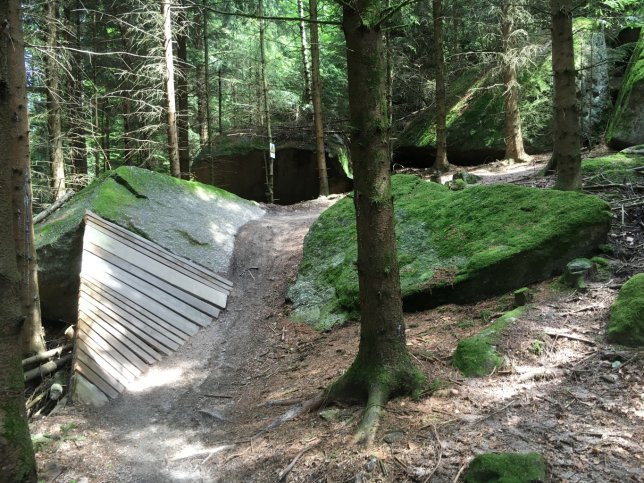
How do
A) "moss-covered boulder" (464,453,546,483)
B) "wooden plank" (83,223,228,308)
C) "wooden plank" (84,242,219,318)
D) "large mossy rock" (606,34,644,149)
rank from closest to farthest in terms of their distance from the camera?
"moss-covered boulder" (464,453,546,483), "wooden plank" (84,242,219,318), "wooden plank" (83,223,228,308), "large mossy rock" (606,34,644,149)

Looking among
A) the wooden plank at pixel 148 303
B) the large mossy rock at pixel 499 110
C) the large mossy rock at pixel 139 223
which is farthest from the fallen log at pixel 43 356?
the large mossy rock at pixel 499 110

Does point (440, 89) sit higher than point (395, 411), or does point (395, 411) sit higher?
point (440, 89)

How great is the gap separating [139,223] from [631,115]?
971 centimetres

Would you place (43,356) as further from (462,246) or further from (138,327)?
(462,246)

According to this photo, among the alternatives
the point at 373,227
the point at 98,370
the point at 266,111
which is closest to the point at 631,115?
the point at 373,227

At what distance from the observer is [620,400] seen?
3314mm

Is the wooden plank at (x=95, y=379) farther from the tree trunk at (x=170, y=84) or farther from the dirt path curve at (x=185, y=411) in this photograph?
the tree trunk at (x=170, y=84)

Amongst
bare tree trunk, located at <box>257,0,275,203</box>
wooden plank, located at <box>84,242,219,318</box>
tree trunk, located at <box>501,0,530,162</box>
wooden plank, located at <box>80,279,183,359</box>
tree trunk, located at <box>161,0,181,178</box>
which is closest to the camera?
wooden plank, located at <box>80,279,183,359</box>

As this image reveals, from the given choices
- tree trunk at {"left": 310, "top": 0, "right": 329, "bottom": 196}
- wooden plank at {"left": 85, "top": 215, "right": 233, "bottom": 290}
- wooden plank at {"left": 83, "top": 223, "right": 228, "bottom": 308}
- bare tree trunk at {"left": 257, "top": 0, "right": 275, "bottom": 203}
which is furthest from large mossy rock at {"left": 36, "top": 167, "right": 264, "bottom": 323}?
bare tree trunk at {"left": 257, "top": 0, "right": 275, "bottom": 203}

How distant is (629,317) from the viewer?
13.0ft

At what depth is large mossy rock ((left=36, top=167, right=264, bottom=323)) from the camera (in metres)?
7.88

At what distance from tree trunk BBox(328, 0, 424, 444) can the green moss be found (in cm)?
518

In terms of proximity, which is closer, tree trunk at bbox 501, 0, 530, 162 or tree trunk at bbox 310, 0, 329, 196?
tree trunk at bbox 501, 0, 530, 162

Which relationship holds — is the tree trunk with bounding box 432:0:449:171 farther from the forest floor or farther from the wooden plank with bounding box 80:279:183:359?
the wooden plank with bounding box 80:279:183:359
